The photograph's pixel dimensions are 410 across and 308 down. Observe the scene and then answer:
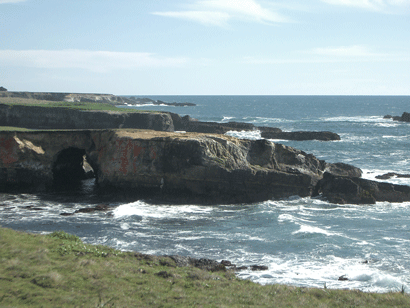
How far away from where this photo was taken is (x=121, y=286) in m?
12.4

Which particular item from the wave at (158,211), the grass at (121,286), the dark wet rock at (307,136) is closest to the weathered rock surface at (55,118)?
the wave at (158,211)

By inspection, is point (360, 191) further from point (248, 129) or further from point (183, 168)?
point (248, 129)

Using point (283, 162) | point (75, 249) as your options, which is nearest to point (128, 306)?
point (75, 249)

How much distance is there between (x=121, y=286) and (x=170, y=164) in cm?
1619

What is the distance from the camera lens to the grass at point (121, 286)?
11.3 metres

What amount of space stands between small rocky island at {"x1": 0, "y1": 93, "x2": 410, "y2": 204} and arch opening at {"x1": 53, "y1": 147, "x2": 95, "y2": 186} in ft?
0.43

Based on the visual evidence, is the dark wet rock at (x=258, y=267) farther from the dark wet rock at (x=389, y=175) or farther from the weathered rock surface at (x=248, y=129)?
the weathered rock surface at (x=248, y=129)

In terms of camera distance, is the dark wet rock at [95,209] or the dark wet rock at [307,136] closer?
the dark wet rock at [95,209]

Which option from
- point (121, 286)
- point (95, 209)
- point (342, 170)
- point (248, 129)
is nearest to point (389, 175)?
point (342, 170)

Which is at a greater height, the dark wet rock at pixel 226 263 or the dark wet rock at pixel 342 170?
the dark wet rock at pixel 342 170

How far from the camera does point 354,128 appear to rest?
84125mm

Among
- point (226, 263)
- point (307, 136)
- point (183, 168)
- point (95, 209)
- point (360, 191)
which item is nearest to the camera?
point (226, 263)

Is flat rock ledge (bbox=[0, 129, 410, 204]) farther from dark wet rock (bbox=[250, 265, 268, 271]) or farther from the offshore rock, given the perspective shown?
dark wet rock (bbox=[250, 265, 268, 271])

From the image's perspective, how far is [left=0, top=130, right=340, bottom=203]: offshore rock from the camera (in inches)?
1106
